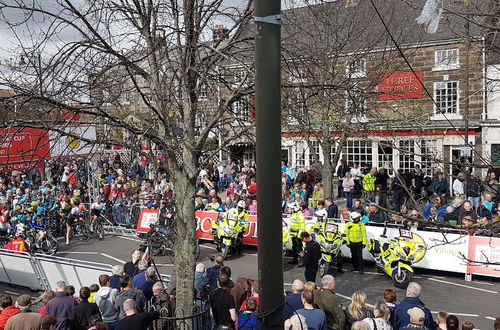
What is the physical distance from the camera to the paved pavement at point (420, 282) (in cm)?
1044

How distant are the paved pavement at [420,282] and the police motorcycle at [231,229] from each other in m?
0.44

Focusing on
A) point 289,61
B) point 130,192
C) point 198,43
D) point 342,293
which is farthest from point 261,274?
point 130,192

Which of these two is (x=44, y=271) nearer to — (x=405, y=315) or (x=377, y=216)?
(x=405, y=315)

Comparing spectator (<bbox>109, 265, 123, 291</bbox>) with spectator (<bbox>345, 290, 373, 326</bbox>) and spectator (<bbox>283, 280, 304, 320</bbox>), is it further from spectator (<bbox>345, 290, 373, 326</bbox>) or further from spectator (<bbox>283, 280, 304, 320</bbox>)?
spectator (<bbox>345, 290, 373, 326</bbox>)

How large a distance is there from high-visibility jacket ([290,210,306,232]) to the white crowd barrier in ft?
17.0

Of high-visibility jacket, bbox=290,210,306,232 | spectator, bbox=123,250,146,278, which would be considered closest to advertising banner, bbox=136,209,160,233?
high-visibility jacket, bbox=290,210,306,232

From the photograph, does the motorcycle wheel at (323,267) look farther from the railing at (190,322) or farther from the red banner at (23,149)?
the red banner at (23,149)

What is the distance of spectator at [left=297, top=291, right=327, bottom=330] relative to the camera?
663cm

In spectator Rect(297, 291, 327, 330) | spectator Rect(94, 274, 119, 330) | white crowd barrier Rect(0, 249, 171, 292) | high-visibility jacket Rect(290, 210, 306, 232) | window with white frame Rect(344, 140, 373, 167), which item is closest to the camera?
spectator Rect(297, 291, 327, 330)

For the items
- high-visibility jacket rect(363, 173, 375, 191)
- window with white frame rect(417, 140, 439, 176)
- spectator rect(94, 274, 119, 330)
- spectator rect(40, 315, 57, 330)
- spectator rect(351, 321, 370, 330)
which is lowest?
spectator rect(94, 274, 119, 330)

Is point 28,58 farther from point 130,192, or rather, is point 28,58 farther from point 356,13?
point 130,192

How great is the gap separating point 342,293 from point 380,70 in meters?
7.98

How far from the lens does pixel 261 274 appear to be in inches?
131

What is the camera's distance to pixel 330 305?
7449 mm
